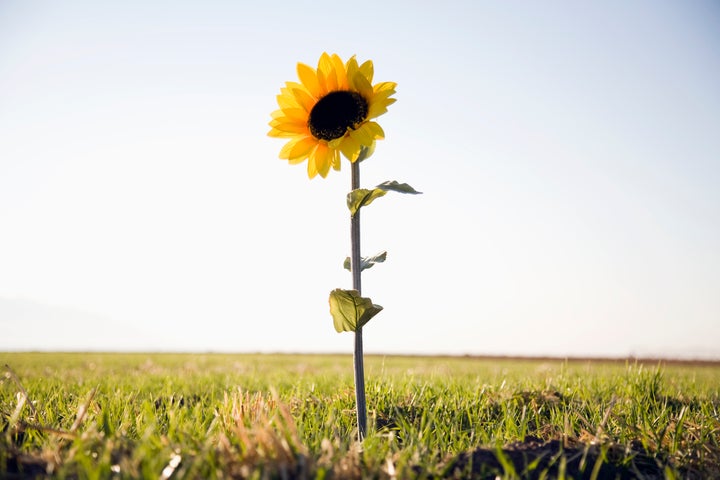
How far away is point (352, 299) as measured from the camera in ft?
7.79

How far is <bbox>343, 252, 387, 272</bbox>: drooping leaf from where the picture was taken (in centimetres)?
270

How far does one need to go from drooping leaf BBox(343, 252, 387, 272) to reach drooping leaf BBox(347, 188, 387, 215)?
0.33 m

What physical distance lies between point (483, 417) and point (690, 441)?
1.32m

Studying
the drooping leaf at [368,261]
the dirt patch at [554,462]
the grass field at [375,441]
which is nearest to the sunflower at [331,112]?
the drooping leaf at [368,261]

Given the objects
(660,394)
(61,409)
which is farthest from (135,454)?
(660,394)

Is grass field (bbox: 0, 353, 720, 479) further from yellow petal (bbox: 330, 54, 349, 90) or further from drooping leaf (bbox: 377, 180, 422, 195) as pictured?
yellow petal (bbox: 330, 54, 349, 90)

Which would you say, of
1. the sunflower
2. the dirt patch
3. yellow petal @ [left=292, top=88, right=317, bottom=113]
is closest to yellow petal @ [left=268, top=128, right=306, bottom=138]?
the sunflower

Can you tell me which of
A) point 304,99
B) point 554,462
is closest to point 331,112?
point 304,99

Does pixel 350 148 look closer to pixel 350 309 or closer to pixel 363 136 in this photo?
pixel 363 136

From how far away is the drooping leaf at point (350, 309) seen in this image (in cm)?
236

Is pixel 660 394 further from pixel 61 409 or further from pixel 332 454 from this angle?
pixel 61 409

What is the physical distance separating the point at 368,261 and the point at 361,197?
0.43 m

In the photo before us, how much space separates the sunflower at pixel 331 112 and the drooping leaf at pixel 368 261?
0.62m

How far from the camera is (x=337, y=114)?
271 cm
